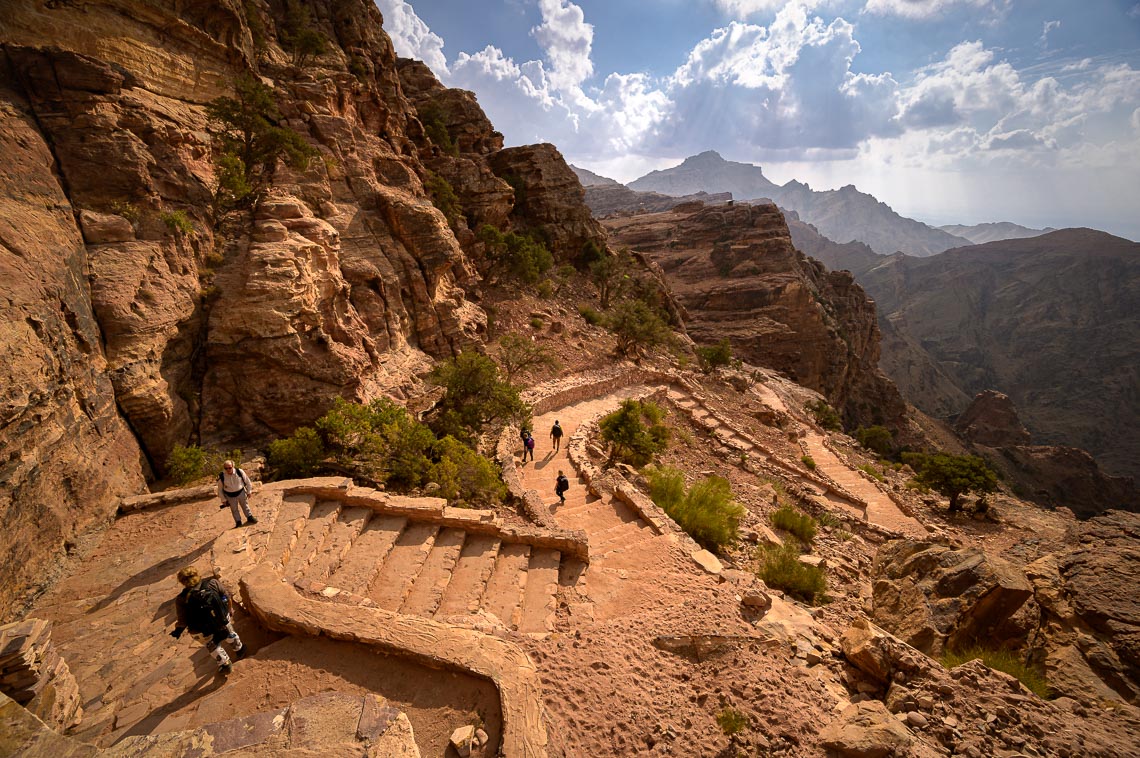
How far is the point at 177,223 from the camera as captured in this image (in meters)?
11.8

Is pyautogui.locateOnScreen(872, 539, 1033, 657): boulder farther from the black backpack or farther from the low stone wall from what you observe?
the black backpack

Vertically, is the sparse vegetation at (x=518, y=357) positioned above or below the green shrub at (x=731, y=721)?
above

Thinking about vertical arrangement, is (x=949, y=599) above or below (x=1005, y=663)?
below

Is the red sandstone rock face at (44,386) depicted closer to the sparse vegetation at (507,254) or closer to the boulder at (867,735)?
the boulder at (867,735)

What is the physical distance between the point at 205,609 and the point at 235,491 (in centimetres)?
310

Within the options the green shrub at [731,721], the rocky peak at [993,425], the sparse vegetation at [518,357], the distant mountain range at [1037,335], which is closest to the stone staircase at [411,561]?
the green shrub at [731,721]

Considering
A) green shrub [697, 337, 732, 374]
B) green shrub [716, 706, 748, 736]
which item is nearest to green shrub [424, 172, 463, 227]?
green shrub [697, 337, 732, 374]

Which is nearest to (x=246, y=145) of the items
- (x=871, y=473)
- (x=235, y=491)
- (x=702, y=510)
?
(x=235, y=491)

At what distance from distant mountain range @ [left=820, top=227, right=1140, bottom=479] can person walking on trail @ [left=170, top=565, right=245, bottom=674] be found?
10674 cm

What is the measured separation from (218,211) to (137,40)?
6.15 metres

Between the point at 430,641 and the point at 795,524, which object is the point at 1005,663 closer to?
the point at 795,524

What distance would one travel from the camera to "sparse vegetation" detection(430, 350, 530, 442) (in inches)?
576

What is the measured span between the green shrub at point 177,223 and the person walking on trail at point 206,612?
10913 millimetres

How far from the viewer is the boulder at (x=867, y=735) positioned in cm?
449
